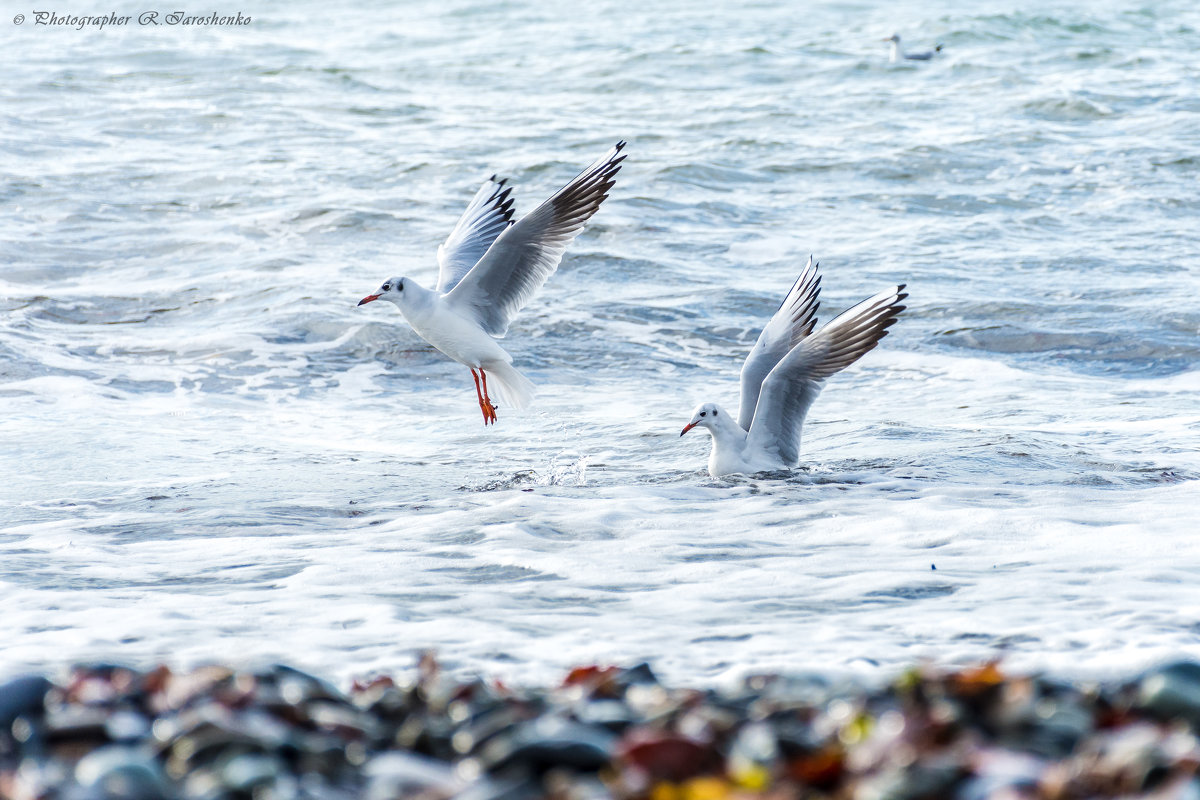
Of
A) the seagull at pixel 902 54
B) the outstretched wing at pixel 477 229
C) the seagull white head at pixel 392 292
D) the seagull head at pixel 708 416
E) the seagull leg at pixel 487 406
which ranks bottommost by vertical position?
the seagull leg at pixel 487 406

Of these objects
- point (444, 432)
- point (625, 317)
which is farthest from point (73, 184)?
point (444, 432)

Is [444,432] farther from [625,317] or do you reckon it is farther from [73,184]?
[73,184]

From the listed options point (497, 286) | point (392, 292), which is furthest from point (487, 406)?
point (392, 292)

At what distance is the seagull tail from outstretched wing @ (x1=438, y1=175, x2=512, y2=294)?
69 cm

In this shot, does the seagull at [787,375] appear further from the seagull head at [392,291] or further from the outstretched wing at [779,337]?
the seagull head at [392,291]

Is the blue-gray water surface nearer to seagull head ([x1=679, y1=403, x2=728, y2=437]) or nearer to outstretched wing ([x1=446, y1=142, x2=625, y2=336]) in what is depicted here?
seagull head ([x1=679, y1=403, x2=728, y2=437])

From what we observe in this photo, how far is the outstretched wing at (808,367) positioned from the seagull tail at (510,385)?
5.03 feet

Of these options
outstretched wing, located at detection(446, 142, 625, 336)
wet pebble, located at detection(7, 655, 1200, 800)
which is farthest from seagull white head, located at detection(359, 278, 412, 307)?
wet pebble, located at detection(7, 655, 1200, 800)

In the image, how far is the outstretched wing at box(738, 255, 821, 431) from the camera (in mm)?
6938

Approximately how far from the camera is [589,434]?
7734mm

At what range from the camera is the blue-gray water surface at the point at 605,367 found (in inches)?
172

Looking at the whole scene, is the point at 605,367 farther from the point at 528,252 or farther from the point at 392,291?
the point at 392,291

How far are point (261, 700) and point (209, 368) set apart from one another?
21.5 feet

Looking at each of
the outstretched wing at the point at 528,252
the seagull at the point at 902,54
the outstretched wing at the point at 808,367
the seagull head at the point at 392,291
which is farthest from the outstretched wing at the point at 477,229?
the seagull at the point at 902,54
